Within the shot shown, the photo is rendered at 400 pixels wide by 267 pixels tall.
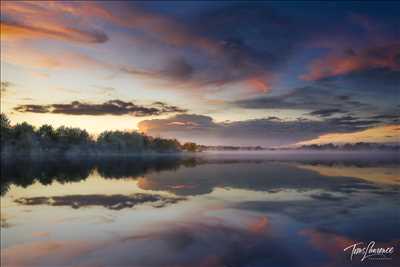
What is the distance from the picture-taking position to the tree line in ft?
394

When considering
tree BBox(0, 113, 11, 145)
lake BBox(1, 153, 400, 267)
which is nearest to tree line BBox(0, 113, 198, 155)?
tree BBox(0, 113, 11, 145)

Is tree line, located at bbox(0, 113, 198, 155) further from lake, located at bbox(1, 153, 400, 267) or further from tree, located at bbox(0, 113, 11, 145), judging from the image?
lake, located at bbox(1, 153, 400, 267)

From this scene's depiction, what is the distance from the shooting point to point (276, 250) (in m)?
12.3

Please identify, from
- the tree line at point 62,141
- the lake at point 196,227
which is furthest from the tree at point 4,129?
the lake at point 196,227

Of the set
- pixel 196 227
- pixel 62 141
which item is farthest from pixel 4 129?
pixel 196 227

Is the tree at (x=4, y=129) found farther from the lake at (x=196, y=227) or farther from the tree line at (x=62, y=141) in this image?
the lake at (x=196, y=227)

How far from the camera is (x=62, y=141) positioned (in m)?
142

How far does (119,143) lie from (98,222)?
159 m

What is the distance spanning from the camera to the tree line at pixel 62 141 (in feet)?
394

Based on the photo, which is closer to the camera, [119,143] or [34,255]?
[34,255]

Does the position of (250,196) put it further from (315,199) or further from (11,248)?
(11,248)

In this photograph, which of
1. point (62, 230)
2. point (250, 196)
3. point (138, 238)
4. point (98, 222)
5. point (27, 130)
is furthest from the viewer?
point (27, 130)

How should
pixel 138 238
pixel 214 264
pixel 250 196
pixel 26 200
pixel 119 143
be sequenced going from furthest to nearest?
pixel 119 143 → pixel 250 196 → pixel 26 200 → pixel 138 238 → pixel 214 264

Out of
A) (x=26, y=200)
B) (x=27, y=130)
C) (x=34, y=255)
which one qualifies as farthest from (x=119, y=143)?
(x=34, y=255)
